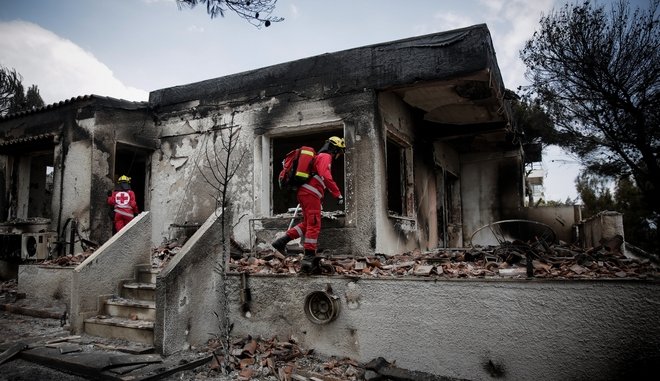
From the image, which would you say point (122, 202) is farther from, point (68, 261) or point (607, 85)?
point (607, 85)

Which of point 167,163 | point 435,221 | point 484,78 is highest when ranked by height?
point 484,78

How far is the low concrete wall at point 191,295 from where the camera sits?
485 cm

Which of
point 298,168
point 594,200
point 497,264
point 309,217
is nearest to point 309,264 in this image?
point 309,217

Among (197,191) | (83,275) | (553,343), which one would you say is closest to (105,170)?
(197,191)

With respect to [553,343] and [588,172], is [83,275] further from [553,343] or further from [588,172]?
[588,172]

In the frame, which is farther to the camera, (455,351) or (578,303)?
(455,351)

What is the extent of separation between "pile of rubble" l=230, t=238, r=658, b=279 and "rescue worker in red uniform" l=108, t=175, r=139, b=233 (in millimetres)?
2946

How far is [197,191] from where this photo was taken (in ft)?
26.9

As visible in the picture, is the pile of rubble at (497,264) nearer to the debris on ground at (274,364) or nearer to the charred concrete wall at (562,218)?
the debris on ground at (274,364)

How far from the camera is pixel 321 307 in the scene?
5.00m

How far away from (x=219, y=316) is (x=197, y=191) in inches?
132

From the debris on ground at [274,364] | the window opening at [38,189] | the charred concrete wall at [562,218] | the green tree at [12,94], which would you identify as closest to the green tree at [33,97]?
the green tree at [12,94]

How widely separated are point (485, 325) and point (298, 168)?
3.11 meters

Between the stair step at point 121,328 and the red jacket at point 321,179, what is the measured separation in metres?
2.79
